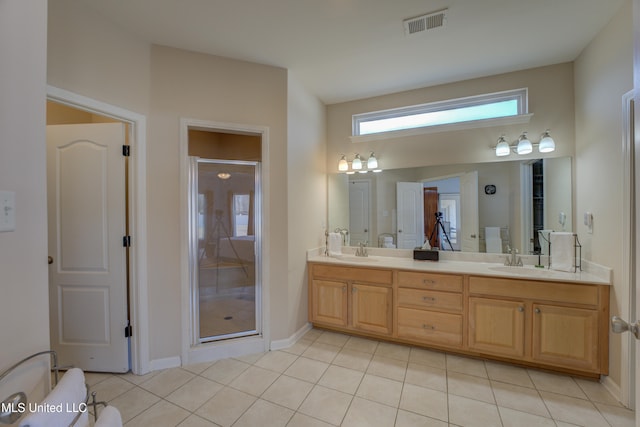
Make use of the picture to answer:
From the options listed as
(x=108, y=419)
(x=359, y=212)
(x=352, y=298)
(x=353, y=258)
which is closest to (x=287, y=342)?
(x=352, y=298)

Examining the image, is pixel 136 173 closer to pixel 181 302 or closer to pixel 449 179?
pixel 181 302

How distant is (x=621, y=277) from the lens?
6.08ft

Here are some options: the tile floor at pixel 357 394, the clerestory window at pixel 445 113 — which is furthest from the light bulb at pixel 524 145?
the tile floor at pixel 357 394

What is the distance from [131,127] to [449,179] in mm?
3024

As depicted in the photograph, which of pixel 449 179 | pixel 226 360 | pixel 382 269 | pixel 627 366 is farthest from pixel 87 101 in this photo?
pixel 627 366

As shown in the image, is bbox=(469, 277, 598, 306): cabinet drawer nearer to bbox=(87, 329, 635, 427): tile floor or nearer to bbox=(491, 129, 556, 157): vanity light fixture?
bbox=(87, 329, 635, 427): tile floor

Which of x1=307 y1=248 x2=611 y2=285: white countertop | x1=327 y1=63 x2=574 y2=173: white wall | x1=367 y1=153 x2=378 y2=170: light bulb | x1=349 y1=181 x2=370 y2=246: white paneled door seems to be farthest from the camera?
x1=349 y1=181 x2=370 y2=246: white paneled door

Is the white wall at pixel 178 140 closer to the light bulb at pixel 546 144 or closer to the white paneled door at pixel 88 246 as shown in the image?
the white paneled door at pixel 88 246

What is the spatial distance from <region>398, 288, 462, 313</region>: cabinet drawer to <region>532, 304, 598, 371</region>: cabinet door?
569mm

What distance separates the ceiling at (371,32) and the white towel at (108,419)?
7.53ft

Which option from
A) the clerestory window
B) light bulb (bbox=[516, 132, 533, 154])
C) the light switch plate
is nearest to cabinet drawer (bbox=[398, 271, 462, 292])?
light bulb (bbox=[516, 132, 533, 154])

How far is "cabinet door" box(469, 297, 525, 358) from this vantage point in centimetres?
221

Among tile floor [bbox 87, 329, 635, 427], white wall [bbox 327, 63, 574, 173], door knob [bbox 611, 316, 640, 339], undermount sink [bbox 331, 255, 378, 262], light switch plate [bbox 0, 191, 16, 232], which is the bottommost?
tile floor [bbox 87, 329, 635, 427]

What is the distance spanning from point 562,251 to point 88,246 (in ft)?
13.0
